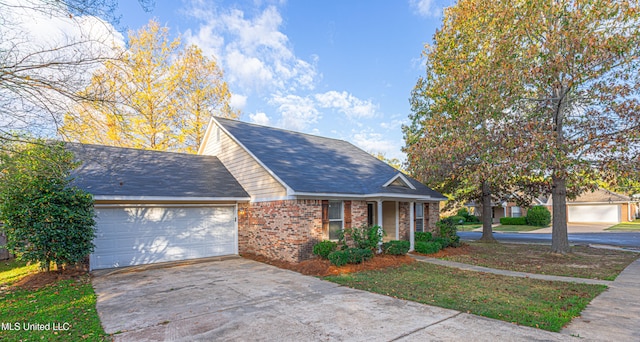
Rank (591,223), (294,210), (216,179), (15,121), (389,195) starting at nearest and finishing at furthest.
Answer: (15,121)
(294,210)
(389,195)
(216,179)
(591,223)

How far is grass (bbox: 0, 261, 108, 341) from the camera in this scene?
16.4 feet

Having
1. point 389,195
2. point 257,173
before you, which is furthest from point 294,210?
point 389,195

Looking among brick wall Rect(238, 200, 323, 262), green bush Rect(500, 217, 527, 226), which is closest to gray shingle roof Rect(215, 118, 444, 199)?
brick wall Rect(238, 200, 323, 262)

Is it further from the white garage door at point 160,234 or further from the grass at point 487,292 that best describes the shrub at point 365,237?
the white garage door at point 160,234

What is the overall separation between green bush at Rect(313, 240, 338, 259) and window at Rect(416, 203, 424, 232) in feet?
20.5

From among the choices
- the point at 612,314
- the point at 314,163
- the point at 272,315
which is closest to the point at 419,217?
the point at 314,163

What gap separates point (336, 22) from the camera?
15.9 meters

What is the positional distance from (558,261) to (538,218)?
946 inches

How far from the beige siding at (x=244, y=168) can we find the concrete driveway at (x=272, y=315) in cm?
371

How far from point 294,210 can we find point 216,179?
4410mm

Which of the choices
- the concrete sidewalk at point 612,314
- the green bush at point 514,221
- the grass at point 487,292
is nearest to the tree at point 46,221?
the grass at point 487,292

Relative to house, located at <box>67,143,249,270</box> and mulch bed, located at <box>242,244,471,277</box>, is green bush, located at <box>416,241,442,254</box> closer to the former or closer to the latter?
mulch bed, located at <box>242,244,471,277</box>

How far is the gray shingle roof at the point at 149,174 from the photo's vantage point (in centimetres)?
1062

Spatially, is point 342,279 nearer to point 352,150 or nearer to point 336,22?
point 352,150
